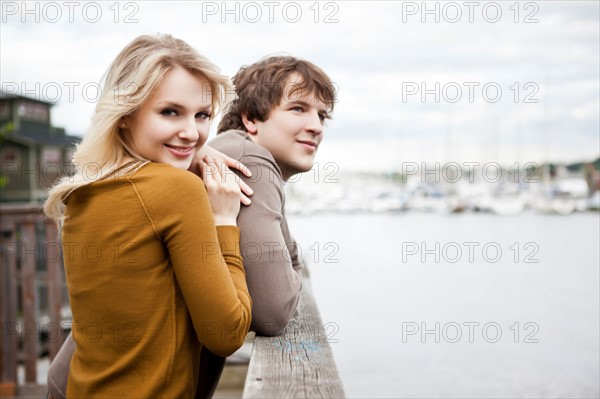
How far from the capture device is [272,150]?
187 centimetres

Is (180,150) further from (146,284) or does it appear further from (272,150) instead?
(272,150)

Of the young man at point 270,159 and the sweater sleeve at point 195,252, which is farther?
the young man at point 270,159

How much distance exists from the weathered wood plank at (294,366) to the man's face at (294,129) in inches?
18.3

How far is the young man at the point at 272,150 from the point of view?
5.14 ft

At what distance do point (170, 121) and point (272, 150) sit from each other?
1.73 feet

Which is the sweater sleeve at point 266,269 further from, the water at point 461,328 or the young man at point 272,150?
the water at point 461,328

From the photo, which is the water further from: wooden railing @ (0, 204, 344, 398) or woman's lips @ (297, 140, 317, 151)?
woman's lips @ (297, 140, 317, 151)

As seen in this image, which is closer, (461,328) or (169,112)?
(169,112)

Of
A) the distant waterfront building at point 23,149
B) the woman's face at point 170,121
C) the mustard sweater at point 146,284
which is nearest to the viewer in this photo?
the mustard sweater at point 146,284

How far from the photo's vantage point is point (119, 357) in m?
1.32

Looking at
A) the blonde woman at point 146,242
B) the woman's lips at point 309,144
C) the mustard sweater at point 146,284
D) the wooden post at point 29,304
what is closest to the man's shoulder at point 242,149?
the woman's lips at point 309,144

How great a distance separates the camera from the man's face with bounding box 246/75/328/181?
6.02ft

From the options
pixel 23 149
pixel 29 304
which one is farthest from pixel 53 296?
pixel 23 149

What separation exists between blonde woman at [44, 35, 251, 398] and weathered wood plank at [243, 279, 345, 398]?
98 mm
